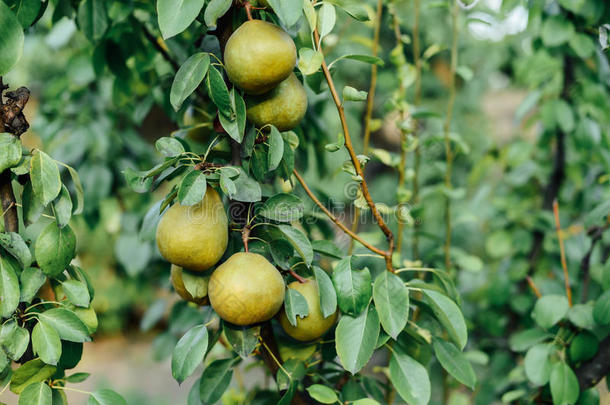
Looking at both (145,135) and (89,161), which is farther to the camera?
(145,135)

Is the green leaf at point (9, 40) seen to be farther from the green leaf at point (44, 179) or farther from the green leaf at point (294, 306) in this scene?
the green leaf at point (294, 306)

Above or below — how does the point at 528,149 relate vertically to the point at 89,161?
above

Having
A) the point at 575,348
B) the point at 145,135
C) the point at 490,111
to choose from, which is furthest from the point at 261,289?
the point at 145,135

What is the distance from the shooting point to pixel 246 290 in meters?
0.60

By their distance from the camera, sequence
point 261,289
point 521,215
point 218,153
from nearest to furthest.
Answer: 1. point 261,289
2. point 218,153
3. point 521,215

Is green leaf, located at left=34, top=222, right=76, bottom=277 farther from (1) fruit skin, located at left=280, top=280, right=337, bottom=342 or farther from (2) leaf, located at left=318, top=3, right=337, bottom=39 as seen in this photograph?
(2) leaf, located at left=318, top=3, right=337, bottom=39

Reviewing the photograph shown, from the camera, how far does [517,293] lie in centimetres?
138

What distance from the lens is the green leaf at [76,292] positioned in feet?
2.14

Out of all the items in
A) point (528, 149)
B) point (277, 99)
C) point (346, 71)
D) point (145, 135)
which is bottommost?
point (145, 135)

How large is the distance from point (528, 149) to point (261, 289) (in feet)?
3.44

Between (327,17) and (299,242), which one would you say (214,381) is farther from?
(327,17)

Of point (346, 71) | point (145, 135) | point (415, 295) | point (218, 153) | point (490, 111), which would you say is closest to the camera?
point (218, 153)

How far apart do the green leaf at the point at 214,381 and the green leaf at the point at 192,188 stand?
0.28 meters

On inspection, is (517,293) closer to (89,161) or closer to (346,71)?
(89,161)
